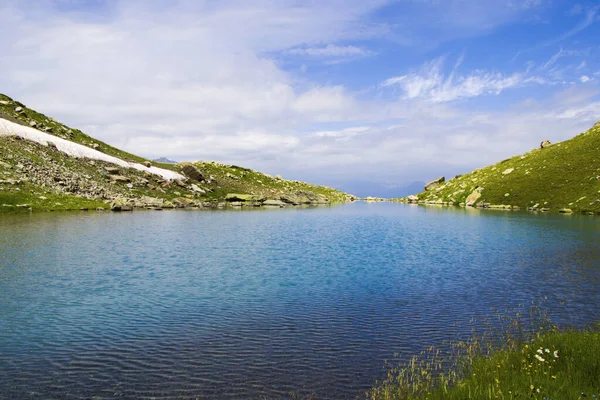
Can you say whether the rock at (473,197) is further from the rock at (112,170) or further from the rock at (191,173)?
the rock at (112,170)

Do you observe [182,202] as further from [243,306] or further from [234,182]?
[243,306]

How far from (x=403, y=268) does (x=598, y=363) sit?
24.2 meters

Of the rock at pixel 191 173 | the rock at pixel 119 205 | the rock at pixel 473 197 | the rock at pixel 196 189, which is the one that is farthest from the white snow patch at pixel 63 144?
the rock at pixel 473 197

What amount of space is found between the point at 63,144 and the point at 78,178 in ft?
68.3

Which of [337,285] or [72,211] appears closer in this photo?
[337,285]

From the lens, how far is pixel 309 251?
46.3 m

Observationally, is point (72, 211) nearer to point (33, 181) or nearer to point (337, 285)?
point (33, 181)

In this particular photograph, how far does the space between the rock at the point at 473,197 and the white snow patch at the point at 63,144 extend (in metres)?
104

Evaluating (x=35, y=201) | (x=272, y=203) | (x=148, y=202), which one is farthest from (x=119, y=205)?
(x=272, y=203)

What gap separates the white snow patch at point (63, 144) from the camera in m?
104

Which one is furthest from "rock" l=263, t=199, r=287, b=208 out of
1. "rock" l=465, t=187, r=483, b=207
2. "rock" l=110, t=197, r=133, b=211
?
"rock" l=465, t=187, r=483, b=207

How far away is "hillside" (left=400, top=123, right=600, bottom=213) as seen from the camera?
374 ft

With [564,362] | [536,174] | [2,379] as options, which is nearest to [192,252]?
[2,379]

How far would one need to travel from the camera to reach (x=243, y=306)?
24703mm
